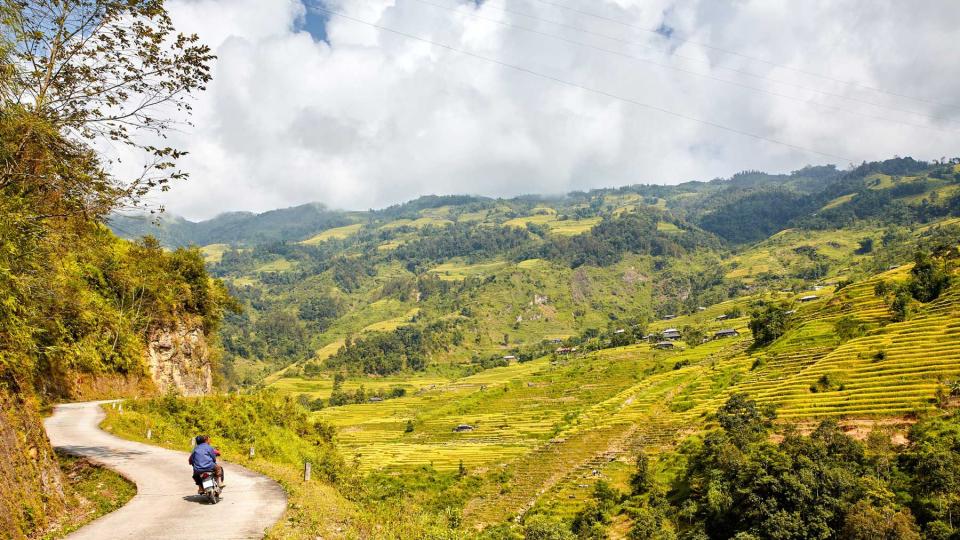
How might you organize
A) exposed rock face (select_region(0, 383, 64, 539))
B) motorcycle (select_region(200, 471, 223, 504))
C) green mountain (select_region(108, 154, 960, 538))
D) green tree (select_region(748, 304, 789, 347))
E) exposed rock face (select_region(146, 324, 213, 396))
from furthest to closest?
green tree (select_region(748, 304, 789, 347)) → exposed rock face (select_region(146, 324, 213, 396)) → green mountain (select_region(108, 154, 960, 538)) → motorcycle (select_region(200, 471, 223, 504)) → exposed rock face (select_region(0, 383, 64, 539))

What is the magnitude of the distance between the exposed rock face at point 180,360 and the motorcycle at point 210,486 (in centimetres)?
3124

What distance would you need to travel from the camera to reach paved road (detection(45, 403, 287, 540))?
38.6ft

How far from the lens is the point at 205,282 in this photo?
5053cm

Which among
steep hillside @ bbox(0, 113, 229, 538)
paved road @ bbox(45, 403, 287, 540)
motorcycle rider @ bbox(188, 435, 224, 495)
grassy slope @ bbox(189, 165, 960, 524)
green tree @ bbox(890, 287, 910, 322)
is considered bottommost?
grassy slope @ bbox(189, 165, 960, 524)

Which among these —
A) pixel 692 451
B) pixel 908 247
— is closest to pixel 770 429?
pixel 692 451

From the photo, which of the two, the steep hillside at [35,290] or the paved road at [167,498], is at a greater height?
the steep hillside at [35,290]

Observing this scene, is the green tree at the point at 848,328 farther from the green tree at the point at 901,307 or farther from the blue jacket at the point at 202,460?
the blue jacket at the point at 202,460

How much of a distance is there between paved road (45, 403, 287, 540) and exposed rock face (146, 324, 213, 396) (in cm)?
2233

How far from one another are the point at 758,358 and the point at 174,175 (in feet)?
281

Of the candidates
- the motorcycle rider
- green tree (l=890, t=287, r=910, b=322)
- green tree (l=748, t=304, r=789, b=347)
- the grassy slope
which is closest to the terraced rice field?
the grassy slope

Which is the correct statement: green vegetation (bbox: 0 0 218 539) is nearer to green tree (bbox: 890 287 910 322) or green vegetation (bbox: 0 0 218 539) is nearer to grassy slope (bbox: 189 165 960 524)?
grassy slope (bbox: 189 165 960 524)

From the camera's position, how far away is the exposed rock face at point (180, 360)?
43.2 m

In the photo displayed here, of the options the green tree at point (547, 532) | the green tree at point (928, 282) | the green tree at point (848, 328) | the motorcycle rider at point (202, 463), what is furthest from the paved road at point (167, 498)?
the green tree at point (928, 282)

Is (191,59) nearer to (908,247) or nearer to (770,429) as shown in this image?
(770,429)
